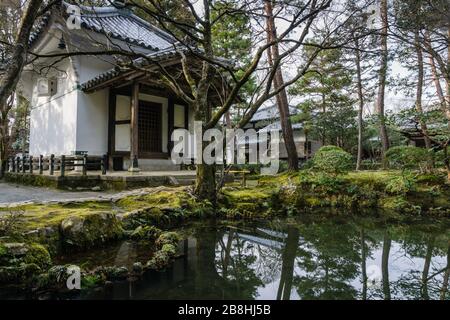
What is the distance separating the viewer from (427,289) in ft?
10.3

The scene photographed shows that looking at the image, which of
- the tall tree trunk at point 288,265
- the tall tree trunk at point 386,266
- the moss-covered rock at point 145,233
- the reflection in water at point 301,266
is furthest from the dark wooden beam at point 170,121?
the tall tree trunk at point 386,266

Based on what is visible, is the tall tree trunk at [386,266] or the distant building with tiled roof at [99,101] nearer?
the tall tree trunk at [386,266]

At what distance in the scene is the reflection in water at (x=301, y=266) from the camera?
3041 millimetres

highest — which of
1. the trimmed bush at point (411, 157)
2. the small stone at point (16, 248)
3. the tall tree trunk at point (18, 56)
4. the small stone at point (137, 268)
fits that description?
the tall tree trunk at point (18, 56)

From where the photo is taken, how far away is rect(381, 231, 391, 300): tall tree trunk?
306 cm

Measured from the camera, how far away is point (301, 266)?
388cm

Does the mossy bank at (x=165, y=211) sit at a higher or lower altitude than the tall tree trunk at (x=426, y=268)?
higher

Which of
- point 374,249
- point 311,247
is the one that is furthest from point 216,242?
point 374,249

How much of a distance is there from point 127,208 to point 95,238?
1505mm

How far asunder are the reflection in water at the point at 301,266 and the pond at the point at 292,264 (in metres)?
0.01

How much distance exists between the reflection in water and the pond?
0.4 inches

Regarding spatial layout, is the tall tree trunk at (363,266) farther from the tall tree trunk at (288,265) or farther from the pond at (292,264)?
the tall tree trunk at (288,265)

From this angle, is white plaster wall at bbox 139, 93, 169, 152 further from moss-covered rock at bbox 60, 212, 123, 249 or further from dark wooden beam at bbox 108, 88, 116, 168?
moss-covered rock at bbox 60, 212, 123, 249

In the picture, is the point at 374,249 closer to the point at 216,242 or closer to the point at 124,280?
the point at 216,242
